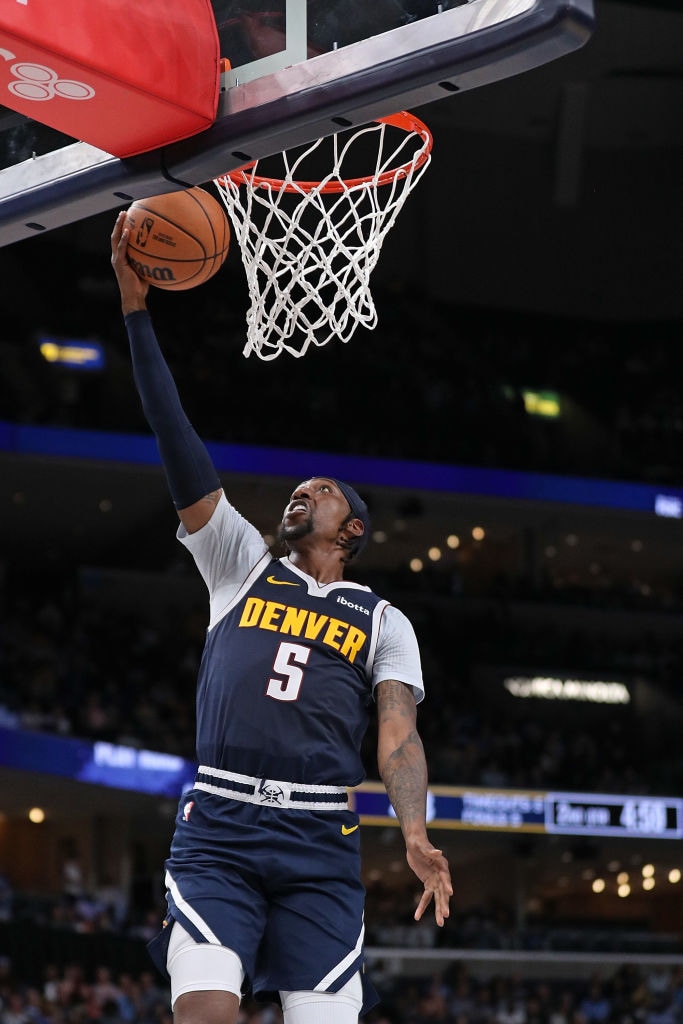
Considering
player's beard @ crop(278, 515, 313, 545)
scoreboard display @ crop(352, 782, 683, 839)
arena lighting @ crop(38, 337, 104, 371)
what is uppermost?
arena lighting @ crop(38, 337, 104, 371)

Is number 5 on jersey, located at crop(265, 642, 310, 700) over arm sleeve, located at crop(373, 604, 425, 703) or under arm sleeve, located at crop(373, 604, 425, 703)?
under

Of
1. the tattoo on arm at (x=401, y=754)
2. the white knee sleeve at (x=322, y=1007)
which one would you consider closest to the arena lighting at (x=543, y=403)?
the tattoo on arm at (x=401, y=754)

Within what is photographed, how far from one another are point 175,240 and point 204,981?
203 cm

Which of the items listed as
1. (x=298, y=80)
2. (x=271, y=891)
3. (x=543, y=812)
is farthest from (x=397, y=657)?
(x=543, y=812)

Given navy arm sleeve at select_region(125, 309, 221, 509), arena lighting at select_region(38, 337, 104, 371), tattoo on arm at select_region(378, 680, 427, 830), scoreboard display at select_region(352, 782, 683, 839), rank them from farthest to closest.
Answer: arena lighting at select_region(38, 337, 104, 371) < scoreboard display at select_region(352, 782, 683, 839) < navy arm sleeve at select_region(125, 309, 221, 509) < tattoo on arm at select_region(378, 680, 427, 830)

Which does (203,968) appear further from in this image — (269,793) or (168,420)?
(168,420)

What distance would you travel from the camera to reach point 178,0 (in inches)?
161

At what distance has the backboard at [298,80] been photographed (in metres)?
3.51

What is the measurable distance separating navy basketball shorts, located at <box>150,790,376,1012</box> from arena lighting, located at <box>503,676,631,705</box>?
2384 centimetres

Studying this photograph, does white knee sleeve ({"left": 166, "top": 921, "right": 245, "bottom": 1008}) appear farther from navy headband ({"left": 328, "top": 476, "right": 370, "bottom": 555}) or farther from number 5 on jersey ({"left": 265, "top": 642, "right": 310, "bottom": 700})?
navy headband ({"left": 328, "top": 476, "right": 370, "bottom": 555})

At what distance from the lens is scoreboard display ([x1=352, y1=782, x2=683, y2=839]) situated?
22516 millimetres

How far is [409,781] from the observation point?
387cm

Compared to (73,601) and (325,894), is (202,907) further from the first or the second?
(73,601)

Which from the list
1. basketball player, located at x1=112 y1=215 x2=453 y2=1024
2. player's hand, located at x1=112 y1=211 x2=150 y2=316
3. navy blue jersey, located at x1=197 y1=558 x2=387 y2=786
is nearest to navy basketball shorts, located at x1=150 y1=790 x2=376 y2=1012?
basketball player, located at x1=112 y1=215 x2=453 y2=1024
